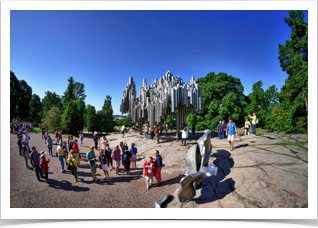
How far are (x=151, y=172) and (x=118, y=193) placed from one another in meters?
1.64

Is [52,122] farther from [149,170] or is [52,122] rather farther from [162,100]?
[149,170]

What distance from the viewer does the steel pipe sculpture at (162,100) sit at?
14586 mm

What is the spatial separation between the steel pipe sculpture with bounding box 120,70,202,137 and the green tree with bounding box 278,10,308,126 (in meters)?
8.08

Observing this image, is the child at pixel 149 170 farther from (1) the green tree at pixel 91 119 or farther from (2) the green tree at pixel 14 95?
(2) the green tree at pixel 14 95

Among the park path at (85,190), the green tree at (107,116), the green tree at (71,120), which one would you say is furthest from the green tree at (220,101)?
the green tree at (71,120)

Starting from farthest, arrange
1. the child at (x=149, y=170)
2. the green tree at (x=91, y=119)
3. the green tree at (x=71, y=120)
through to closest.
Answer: the green tree at (x=91, y=119) → the green tree at (x=71, y=120) → the child at (x=149, y=170)

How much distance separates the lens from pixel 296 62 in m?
12.7

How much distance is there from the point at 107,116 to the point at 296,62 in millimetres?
25616

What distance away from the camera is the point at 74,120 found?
23.4 metres

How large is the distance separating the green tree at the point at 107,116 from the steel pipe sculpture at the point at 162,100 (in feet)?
25.0

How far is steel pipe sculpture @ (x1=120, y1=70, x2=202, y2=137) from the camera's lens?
14586 mm

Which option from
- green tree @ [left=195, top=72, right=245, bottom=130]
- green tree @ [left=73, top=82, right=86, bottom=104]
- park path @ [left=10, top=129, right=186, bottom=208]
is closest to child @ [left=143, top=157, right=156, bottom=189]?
park path @ [left=10, top=129, right=186, bottom=208]
